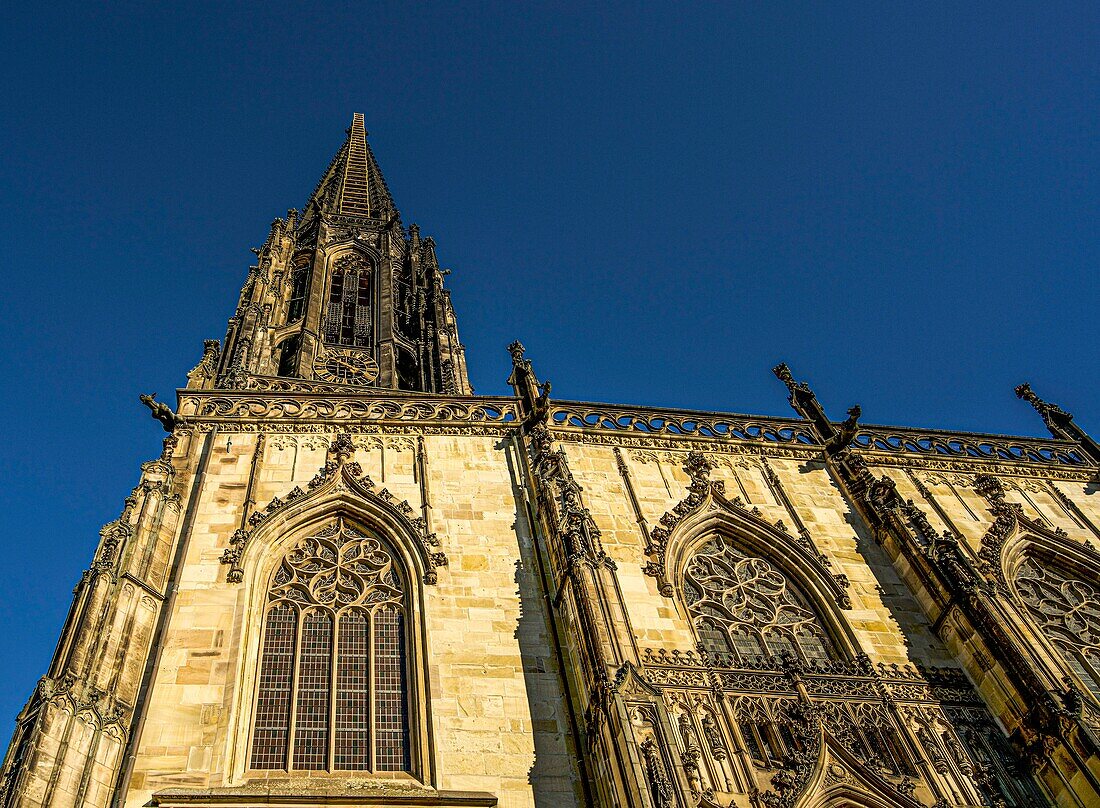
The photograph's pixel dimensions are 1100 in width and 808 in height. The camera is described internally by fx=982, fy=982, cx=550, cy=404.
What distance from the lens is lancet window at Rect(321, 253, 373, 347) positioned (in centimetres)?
3011

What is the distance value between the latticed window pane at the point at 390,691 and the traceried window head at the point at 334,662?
1cm

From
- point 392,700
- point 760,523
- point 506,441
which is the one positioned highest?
point 506,441

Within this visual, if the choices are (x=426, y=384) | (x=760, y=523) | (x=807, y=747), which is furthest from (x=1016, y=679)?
(x=426, y=384)

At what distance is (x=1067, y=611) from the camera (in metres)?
15.4

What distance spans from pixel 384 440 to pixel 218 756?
6.69 m

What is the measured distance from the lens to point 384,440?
54.9ft

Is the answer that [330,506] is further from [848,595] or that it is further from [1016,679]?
[1016,679]

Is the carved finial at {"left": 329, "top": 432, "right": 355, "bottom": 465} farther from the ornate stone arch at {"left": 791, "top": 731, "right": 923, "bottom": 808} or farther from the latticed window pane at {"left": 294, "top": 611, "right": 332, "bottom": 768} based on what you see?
the ornate stone arch at {"left": 791, "top": 731, "right": 923, "bottom": 808}

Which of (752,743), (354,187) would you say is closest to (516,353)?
(752,743)

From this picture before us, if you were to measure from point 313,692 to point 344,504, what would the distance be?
11.3 ft

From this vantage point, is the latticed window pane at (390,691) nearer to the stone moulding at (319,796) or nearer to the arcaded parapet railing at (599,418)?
the stone moulding at (319,796)

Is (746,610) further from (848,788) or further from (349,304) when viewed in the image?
(349,304)

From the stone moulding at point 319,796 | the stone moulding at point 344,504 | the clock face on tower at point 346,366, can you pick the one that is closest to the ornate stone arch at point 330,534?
the stone moulding at point 344,504

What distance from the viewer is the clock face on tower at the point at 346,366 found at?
27094 mm
